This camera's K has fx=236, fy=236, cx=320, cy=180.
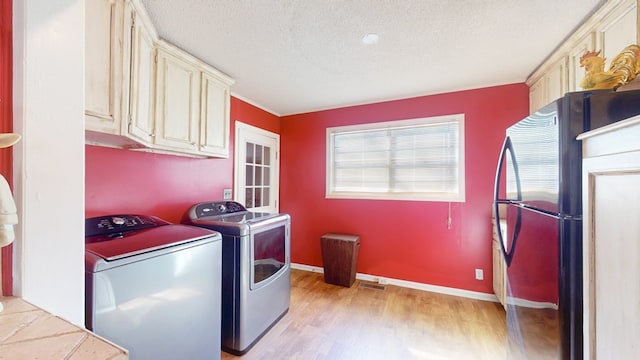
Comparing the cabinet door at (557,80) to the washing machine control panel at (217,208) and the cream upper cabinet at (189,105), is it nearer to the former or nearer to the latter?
the cream upper cabinet at (189,105)

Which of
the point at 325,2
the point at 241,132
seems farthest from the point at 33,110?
the point at 241,132

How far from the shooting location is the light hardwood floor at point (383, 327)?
1.79 metres

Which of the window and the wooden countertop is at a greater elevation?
the window

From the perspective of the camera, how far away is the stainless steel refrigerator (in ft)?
2.76

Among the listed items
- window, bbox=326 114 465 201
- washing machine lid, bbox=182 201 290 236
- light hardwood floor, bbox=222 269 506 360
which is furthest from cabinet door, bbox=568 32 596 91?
washing machine lid, bbox=182 201 290 236

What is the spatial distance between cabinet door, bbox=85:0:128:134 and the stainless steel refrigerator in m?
2.04

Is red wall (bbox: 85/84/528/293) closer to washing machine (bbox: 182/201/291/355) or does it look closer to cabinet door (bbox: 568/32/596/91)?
washing machine (bbox: 182/201/291/355)

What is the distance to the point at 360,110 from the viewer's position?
318 centimetres

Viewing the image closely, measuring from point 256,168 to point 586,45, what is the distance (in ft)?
10.5

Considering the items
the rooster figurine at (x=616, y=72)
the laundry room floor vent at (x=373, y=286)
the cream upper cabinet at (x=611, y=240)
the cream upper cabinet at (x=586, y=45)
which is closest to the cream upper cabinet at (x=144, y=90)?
the cream upper cabinet at (x=611, y=240)

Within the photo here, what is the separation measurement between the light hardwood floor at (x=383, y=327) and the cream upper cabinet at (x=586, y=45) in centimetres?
202

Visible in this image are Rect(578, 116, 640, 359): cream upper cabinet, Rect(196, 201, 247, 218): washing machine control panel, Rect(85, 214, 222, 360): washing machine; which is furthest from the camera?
Rect(196, 201, 247, 218): washing machine control panel

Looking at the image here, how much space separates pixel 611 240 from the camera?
69 cm

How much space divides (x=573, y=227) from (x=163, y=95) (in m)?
2.39
